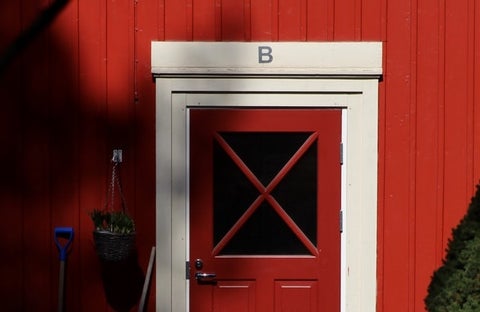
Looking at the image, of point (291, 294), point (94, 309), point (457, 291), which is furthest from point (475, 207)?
point (94, 309)

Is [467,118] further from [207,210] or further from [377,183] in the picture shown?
[207,210]

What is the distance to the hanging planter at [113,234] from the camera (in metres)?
4.57

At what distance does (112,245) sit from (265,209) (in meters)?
1.09

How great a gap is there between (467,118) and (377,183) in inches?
30.3

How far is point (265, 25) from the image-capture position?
4.90 m

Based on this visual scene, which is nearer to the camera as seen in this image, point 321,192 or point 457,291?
point 457,291

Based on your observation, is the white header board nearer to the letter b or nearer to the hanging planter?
the letter b

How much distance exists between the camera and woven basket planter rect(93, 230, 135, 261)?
4.57 m

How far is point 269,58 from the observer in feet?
16.1

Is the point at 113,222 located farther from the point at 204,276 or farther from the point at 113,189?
the point at 204,276

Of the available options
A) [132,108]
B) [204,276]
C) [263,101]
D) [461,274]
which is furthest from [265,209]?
[461,274]

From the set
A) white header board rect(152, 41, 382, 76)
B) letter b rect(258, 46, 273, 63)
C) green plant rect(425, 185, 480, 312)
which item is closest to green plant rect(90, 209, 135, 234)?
white header board rect(152, 41, 382, 76)

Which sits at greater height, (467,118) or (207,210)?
(467,118)

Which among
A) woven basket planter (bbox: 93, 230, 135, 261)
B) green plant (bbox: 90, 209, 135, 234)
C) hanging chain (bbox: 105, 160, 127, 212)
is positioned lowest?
woven basket planter (bbox: 93, 230, 135, 261)
